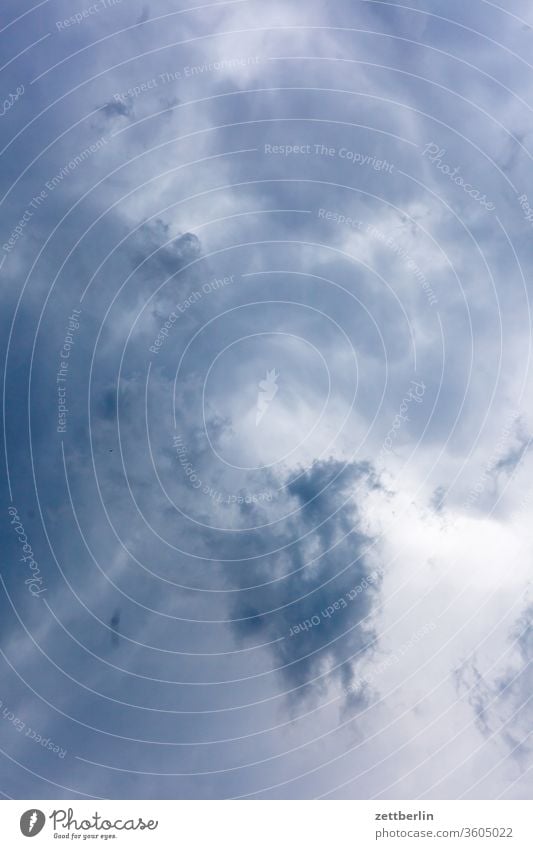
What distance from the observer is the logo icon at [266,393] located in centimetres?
5534

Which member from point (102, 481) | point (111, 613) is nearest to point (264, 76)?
point (102, 481)

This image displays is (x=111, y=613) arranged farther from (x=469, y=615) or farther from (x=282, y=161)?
(x=282, y=161)

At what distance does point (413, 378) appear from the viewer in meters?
54.4

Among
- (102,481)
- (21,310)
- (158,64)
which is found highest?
(158,64)

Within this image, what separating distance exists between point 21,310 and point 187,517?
20653 millimetres
